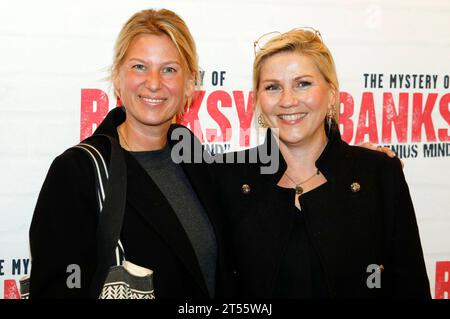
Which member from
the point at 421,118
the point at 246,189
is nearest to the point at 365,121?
the point at 421,118

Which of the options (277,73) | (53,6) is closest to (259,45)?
(277,73)

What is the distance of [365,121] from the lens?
266cm

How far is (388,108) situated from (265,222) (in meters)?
1.00

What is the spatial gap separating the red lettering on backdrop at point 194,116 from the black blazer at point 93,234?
613 millimetres

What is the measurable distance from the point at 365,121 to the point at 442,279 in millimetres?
768

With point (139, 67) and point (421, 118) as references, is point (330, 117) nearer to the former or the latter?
point (139, 67)

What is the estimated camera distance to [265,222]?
196 centimetres

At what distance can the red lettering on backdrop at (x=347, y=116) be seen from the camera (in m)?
2.64

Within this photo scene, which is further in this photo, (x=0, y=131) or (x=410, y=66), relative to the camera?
(x=410, y=66)

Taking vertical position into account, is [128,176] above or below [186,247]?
above

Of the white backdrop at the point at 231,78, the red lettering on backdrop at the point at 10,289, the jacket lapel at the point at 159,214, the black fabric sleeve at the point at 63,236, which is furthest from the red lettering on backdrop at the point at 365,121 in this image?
the red lettering on backdrop at the point at 10,289

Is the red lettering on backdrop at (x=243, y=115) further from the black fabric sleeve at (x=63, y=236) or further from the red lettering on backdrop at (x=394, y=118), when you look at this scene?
the black fabric sleeve at (x=63, y=236)

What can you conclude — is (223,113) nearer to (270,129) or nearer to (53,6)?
(270,129)

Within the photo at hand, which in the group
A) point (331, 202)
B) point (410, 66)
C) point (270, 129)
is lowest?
point (331, 202)
